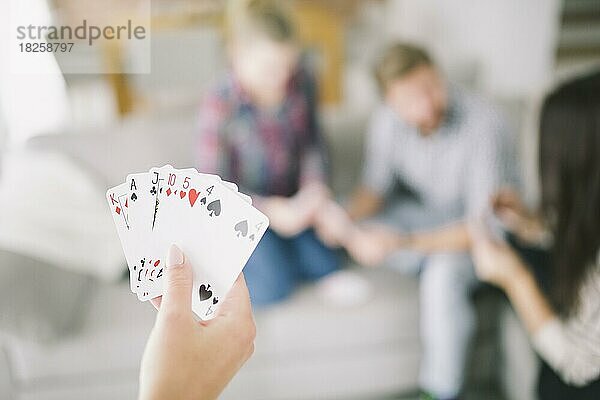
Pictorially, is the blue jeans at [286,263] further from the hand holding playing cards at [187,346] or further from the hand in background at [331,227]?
the hand holding playing cards at [187,346]

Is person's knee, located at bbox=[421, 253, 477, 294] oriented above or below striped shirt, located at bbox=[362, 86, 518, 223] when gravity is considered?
below

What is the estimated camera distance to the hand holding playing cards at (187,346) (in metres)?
0.47

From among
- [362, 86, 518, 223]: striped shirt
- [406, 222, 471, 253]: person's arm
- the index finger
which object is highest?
the index finger

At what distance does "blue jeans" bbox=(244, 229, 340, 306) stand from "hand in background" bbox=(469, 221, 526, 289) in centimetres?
28

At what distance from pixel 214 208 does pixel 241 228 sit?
3 cm

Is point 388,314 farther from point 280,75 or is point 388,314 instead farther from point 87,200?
point 87,200

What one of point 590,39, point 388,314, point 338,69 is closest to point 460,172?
point 388,314

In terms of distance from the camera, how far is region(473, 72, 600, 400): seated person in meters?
0.91

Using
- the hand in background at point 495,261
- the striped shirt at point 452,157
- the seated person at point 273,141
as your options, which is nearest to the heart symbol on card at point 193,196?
the seated person at point 273,141

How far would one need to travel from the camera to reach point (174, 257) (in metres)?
0.51

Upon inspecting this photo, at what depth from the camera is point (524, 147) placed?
1.38 m

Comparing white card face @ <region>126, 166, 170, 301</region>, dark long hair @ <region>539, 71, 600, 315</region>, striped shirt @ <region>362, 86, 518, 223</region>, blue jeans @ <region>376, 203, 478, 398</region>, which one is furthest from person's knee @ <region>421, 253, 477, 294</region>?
white card face @ <region>126, 166, 170, 301</region>

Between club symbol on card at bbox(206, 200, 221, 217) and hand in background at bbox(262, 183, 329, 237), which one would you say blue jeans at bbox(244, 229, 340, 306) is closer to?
hand in background at bbox(262, 183, 329, 237)

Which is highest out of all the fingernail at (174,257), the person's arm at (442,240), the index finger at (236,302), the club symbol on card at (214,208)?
the club symbol on card at (214,208)
